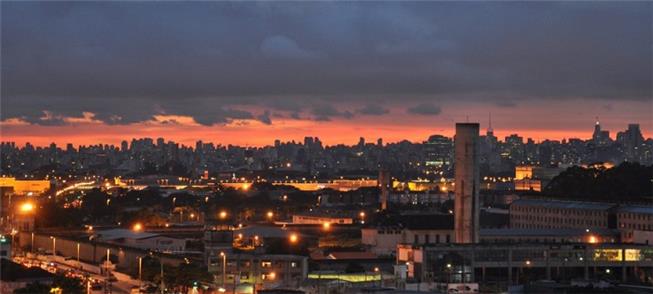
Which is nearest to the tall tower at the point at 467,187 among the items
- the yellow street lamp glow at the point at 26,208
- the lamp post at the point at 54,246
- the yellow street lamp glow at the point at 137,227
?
the lamp post at the point at 54,246

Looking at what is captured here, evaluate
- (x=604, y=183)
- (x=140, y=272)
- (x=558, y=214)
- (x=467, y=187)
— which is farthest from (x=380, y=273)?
(x=604, y=183)

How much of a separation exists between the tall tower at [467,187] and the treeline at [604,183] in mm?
16956

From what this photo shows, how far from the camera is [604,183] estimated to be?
239 ft

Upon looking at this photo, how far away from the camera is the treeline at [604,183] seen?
227ft

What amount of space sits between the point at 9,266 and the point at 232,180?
10926cm

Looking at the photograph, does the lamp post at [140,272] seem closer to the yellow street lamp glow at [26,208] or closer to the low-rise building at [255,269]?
the low-rise building at [255,269]

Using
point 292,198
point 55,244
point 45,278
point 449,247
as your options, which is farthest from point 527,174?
point 45,278

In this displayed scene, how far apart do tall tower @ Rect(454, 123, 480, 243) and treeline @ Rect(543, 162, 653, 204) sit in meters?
17.0

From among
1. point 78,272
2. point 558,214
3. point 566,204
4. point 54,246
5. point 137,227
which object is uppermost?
point 566,204

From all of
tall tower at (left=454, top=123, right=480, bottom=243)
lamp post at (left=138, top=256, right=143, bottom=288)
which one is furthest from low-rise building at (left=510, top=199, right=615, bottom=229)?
lamp post at (left=138, top=256, right=143, bottom=288)

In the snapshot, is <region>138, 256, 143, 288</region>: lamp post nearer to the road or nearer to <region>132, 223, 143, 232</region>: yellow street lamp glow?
the road

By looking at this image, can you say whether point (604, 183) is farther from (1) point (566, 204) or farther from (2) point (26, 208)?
(2) point (26, 208)

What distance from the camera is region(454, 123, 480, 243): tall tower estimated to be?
161ft

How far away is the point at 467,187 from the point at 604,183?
83.5ft
